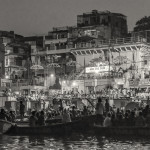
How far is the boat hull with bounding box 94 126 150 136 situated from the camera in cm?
2841

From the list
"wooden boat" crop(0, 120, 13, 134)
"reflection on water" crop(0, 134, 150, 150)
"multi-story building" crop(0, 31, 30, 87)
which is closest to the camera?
"reflection on water" crop(0, 134, 150, 150)

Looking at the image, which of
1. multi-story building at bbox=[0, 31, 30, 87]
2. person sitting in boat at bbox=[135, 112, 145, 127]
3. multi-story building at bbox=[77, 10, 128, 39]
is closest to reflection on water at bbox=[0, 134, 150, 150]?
person sitting in boat at bbox=[135, 112, 145, 127]

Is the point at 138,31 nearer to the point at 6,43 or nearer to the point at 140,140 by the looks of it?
the point at 6,43

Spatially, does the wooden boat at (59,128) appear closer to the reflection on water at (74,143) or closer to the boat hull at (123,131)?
the reflection on water at (74,143)

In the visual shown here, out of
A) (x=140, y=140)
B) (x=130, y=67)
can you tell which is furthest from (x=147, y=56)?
(x=140, y=140)

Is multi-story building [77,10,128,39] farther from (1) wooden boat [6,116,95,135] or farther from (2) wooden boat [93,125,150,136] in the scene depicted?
(2) wooden boat [93,125,150,136]

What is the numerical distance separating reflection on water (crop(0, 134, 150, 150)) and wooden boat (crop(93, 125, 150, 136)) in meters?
0.40

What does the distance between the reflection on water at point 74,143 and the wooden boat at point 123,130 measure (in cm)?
40

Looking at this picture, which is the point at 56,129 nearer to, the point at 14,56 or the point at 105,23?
the point at 105,23

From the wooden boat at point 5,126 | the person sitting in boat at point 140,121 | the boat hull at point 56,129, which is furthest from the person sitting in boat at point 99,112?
the wooden boat at point 5,126

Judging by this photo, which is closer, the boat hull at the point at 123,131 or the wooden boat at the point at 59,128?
the boat hull at the point at 123,131

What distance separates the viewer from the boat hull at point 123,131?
28.4 meters

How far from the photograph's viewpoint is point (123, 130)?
2920 centimetres

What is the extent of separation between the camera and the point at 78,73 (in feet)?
219
